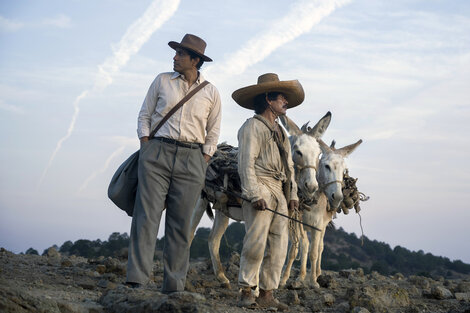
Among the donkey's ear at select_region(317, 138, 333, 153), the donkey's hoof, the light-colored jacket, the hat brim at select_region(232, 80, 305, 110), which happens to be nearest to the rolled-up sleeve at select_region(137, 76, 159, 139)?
the light-colored jacket

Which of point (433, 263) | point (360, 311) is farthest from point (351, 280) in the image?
point (433, 263)

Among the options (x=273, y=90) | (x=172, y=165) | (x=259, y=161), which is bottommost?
(x=172, y=165)

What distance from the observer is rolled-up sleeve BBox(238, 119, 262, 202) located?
673 centimetres

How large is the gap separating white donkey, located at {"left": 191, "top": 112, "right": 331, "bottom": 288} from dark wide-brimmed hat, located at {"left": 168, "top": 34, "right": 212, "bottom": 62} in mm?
2275

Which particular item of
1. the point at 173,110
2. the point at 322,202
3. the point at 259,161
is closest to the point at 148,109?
the point at 173,110

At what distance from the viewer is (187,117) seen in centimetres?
640

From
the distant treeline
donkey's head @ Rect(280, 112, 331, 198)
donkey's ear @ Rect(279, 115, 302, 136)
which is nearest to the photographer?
donkey's head @ Rect(280, 112, 331, 198)

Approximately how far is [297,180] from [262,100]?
172cm

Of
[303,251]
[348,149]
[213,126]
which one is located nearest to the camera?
[213,126]

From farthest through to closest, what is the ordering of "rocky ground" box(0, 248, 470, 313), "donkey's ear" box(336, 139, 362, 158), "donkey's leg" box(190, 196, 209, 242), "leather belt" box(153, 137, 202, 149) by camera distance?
"donkey's ear" box(336, 139, 362, 158) → "donkey's leg" box(190, 196, 209, 242) → "leather belt" box(153, 137, 202, 149) → "rocky ground" box(0, 248, 470, 313)

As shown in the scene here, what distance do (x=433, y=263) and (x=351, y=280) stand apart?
1589cm

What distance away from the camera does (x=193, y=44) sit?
6.64m

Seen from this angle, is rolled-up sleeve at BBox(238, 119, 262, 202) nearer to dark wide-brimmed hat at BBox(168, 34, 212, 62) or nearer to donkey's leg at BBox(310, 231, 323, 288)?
dark wide-brimmed hat at BBox(168, 34, 212, 62)

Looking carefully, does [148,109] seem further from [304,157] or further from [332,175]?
[332,175]
